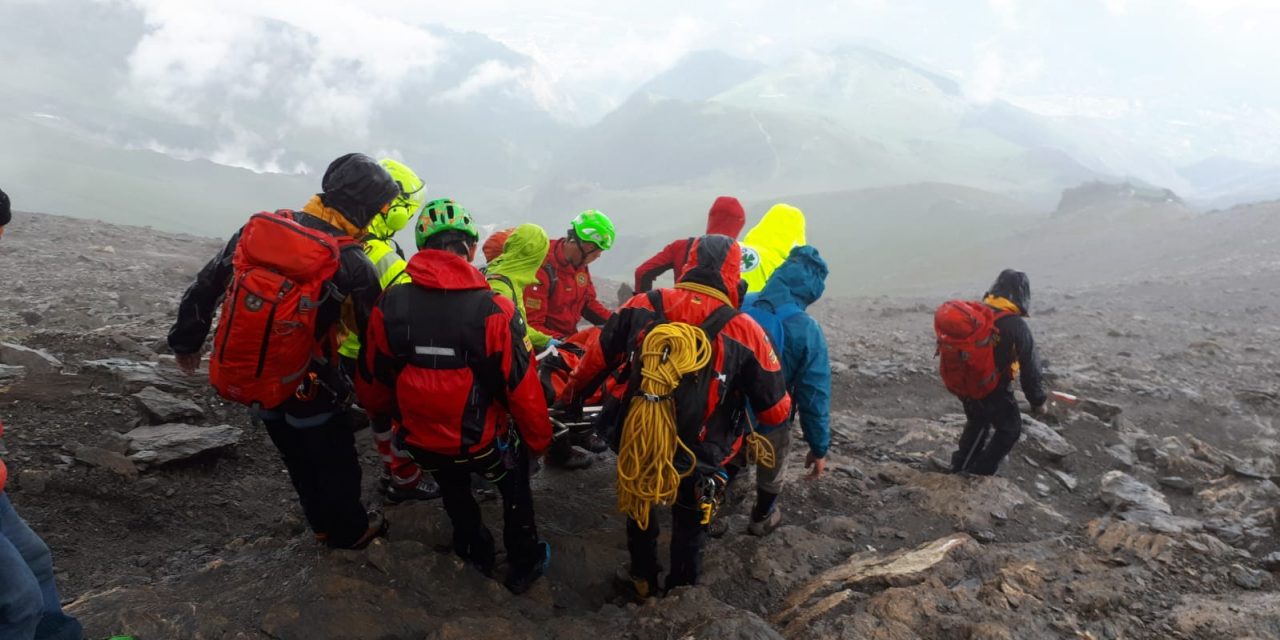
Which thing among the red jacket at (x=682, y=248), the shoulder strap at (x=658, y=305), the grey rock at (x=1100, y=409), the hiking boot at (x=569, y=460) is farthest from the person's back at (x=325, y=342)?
the grey rock at (x=1100, y=409)

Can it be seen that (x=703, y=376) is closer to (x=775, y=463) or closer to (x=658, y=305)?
(x=658, y=305)

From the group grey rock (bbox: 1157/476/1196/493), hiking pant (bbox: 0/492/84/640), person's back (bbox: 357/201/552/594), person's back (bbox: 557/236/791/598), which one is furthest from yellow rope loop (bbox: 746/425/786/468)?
grey rock (bbox: 1157/476/1196/493)

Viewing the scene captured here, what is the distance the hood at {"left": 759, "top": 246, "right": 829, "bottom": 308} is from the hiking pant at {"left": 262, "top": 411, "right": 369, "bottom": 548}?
8.77 ft

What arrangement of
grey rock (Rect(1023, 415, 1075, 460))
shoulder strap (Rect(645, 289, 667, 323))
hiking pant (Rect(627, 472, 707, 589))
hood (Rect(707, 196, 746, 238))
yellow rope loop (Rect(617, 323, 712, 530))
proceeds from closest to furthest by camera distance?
yellow rope loop (Rect(617, 323, 712, 530)), shoulder strap (Rect(645, 289, 667, 323)), hiking pant (Rect(627, 472, 707, 589)), hood (Rect(707, 196, 746, 238)), grey rock (Rect(1023, 415, 1075, 460))

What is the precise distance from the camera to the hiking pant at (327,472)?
3.66m

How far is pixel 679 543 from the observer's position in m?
3.92

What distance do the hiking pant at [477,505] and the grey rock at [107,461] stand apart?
2401 mm

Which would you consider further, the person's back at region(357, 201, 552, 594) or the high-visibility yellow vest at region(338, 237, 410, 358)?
the high-visibility yellow vest at region(338, 237, 410, 358)

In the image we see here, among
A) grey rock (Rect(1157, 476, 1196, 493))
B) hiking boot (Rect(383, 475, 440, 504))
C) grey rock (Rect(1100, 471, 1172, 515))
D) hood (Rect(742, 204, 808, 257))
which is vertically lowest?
grey rock (Rect(1157, 476, 1196, 493))

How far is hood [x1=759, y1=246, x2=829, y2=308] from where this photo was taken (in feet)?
14.1

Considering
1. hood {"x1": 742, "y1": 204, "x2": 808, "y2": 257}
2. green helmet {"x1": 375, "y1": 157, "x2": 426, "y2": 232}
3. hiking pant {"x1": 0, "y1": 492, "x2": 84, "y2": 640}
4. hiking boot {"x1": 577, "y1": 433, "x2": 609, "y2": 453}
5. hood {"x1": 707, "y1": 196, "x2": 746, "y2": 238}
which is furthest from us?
hood {"x1": 707, "y1": 196, "x2": 746, "y2": 238}

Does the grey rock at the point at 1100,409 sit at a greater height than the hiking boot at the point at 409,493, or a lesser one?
lesser

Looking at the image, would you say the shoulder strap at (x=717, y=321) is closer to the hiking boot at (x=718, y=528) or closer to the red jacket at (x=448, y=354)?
the red jacket at (x=448, y=354)

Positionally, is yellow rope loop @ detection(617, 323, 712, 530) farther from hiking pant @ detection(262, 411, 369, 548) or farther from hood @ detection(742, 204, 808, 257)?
hood @ detection(742, 204, 808, 257)
